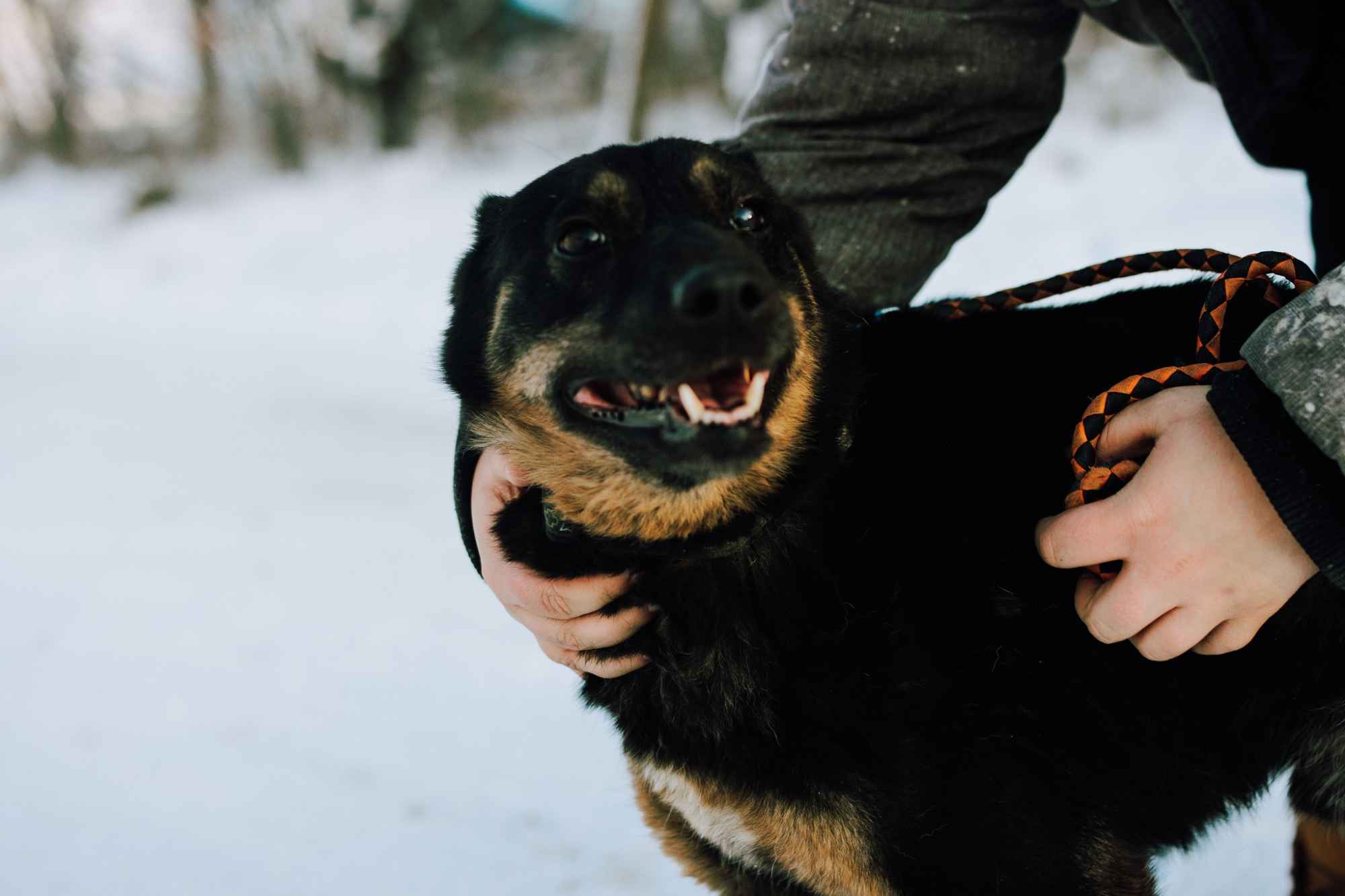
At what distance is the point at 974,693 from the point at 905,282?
118 cm

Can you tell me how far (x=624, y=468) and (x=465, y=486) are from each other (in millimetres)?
523

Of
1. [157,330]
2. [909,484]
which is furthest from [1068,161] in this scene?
[157,330]

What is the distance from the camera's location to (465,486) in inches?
81.4

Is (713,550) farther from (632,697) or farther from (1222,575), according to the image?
(1222,575)

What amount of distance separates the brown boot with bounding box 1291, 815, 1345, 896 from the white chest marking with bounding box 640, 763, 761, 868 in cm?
129

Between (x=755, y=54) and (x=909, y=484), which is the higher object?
(x=909, y=484)

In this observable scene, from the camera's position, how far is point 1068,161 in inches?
332

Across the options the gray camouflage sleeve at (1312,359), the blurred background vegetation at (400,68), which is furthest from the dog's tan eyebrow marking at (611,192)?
the blurred background vegetation at (400,68)

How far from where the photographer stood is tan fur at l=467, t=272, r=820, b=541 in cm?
172

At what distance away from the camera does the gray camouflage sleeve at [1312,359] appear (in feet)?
4.09

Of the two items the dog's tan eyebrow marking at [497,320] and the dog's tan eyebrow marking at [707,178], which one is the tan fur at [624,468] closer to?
the dog's tan eyebrow marking at [497,320]

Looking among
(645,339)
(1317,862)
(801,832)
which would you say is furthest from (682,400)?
(1317,862)

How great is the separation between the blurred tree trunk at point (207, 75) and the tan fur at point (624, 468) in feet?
60.6

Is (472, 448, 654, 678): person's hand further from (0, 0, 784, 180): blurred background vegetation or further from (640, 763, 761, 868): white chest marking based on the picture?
(0, 0, 784, 180): blurred background vegetation
